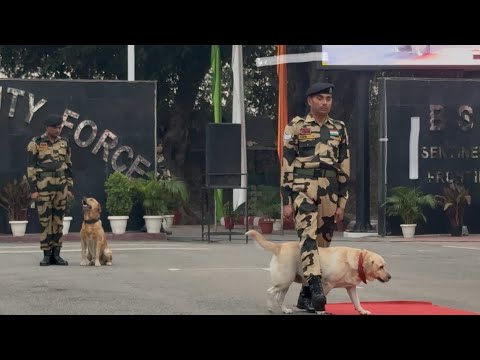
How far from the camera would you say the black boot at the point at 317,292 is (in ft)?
31.6

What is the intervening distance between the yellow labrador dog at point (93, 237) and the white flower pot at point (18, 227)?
24.9ft

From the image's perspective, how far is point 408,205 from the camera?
78.6ft

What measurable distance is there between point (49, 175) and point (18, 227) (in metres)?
7.96

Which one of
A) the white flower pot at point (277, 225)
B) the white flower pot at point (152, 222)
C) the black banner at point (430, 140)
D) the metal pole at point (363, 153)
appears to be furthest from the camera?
the white flower pot at point (277, 225)

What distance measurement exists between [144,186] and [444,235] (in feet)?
22.2

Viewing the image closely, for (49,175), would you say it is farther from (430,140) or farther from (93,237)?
(430,140)

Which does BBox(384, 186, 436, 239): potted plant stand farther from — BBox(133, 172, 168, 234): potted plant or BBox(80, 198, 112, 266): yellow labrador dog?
BBox(80, 198, 112, 266): yellow labrador dog

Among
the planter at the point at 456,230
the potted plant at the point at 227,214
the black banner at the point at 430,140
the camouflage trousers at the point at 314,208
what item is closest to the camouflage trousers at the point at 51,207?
the camouflage trousers at the point at 314,208

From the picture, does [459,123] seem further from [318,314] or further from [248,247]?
[318,314]

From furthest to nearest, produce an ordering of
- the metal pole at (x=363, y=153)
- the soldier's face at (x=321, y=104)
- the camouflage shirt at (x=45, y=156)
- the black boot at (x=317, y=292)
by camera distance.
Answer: the metal pole at (x=363, y=153), the camouflage shirt at (x=45, y=156), the soldier's face at (x=321, y=104), the black boot at (x=317, y=292)

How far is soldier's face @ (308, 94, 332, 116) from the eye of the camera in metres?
9.90

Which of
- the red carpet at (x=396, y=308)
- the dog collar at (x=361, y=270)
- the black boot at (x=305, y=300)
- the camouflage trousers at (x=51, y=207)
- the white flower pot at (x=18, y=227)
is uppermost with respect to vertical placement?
the camouflage trousers at (x=51, y=207)

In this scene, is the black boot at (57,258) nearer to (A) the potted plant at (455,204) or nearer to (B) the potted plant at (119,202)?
(B) the potted plant at (119,202)
